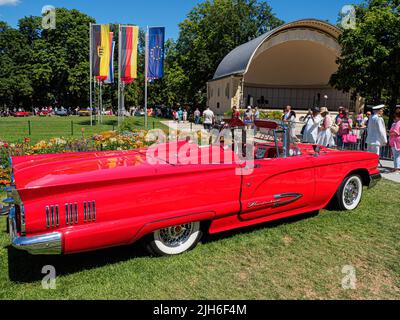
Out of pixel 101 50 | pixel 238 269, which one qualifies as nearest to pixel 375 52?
pixel 101 50

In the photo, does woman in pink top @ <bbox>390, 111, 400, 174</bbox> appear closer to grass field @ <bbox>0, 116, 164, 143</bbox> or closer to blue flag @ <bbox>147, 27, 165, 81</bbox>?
grass field @ <bbox>0, 116, 164, 143</bbox>

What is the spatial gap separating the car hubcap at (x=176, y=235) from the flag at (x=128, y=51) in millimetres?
20199

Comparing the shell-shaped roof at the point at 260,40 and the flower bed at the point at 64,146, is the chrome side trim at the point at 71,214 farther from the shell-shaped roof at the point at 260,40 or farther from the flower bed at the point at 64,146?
the shell-shaped roof at the point at 260,40

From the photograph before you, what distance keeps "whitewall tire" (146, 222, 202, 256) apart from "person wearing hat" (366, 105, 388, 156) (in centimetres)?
743

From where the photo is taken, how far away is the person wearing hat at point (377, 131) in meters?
9.60

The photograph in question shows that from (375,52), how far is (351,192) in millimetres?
15406

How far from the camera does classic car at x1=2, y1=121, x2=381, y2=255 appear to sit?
3.27 metres

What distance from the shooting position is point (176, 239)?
14.0ft

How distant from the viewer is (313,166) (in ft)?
16.8

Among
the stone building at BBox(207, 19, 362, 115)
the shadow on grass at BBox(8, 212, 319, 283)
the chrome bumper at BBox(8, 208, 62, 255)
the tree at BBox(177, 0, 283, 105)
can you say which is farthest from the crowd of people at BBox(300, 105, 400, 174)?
the tree at BBox(177, 0, 283, 105)

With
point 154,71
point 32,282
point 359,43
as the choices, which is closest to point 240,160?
point 32,282

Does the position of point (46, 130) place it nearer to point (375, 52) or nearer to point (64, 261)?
point (375, 52)
